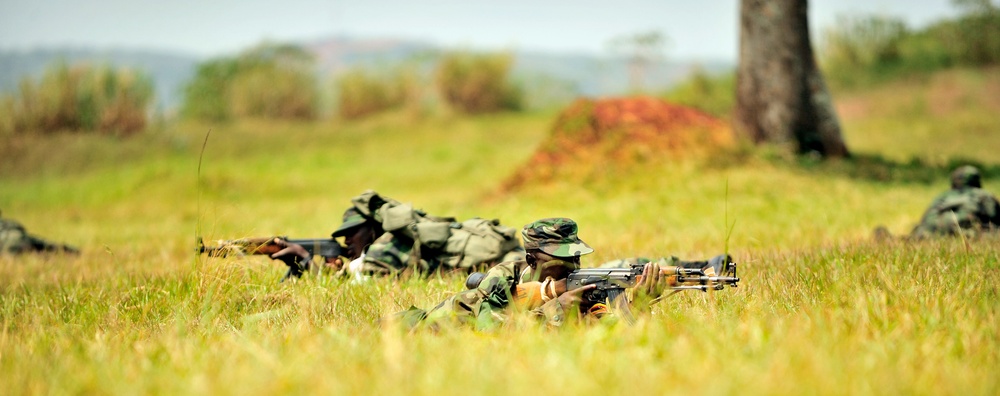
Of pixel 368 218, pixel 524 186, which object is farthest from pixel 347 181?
pixel 368 218

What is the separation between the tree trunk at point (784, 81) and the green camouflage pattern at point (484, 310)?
10721mm

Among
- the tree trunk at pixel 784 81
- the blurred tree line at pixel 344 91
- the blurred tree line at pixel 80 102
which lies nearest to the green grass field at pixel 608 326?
the tree trunk at pixel 784 81

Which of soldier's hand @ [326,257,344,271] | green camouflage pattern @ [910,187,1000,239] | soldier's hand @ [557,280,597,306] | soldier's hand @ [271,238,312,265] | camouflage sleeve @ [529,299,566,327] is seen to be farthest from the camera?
green camouflage pattern @ [910,187,1000,239]

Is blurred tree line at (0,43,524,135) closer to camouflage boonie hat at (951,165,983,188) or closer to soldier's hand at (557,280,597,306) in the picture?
camouflage boonie hat at (951,165,983,188)

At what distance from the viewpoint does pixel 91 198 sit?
19.4 m

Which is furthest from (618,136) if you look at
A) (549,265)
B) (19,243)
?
(549,265)

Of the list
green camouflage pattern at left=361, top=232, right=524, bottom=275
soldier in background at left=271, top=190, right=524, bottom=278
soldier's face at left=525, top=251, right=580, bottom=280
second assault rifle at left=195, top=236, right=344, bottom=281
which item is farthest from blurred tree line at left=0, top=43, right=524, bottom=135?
soldier's face at left=525, top=251, right=580, bottom=280

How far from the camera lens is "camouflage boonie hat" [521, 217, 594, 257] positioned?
4461 mm

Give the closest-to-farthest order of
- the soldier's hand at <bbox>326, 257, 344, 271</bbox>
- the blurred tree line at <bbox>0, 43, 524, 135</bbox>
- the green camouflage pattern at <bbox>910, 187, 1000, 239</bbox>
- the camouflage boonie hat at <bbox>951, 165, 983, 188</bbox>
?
the soldier's hand at <bbox>326, 257, 344, 271</bbox> → the green camouflage pattern at <bbox>910, 187, 1000, 239</bbox> → the camouflage boonie hat at <bbox>951, 165, 983, 188</bbox> → the blurred tree line at <bbox>0, 43, 524, 135</bbox>

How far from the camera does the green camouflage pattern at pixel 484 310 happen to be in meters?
4.38

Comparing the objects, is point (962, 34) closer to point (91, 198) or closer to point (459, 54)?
point (459, 54)

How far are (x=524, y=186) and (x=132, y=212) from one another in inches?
293

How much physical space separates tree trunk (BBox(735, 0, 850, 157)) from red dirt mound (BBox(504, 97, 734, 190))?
2.41 ft

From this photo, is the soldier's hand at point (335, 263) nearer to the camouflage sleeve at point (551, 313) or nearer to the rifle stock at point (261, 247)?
the rifle stock at point (261, 247)
